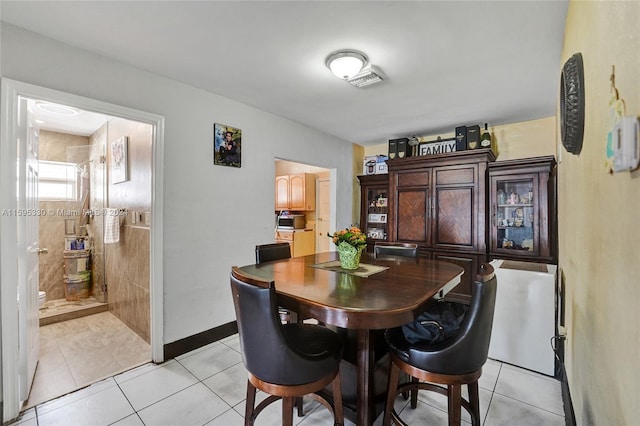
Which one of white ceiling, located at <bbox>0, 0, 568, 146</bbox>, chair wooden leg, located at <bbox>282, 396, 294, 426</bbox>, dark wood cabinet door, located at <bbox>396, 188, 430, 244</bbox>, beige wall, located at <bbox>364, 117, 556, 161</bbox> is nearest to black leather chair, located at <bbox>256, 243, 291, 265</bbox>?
chair wooden leg, located at <bbox>282, 396, 294, 426</bbox>

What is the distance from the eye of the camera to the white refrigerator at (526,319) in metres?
2.22

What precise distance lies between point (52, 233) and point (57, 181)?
0.72 metres

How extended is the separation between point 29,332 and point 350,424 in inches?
92.5

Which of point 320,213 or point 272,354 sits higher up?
point 320,213

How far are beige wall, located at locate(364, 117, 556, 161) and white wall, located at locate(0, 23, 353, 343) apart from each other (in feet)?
9.59

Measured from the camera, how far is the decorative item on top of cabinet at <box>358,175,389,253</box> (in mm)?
4652

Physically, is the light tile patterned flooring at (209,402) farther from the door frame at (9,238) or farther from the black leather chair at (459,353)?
the black leather chair at (459,353)

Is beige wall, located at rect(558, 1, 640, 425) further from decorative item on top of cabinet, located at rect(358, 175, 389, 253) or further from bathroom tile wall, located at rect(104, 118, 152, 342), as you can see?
decorative item on top of cabinet, located at rect(358, 175, 389, 253)

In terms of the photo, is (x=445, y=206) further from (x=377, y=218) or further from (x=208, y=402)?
(x=208, y=402)

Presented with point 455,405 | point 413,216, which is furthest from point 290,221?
point 455,405

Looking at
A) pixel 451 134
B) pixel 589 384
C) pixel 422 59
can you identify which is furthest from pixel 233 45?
pixel 451 134

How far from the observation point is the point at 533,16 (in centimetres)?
170

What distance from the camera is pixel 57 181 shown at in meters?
3.73

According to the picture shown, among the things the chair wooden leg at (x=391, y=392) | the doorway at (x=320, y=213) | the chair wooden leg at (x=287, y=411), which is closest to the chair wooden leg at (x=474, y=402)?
the chair wooden leg at (x=391, y=392)
